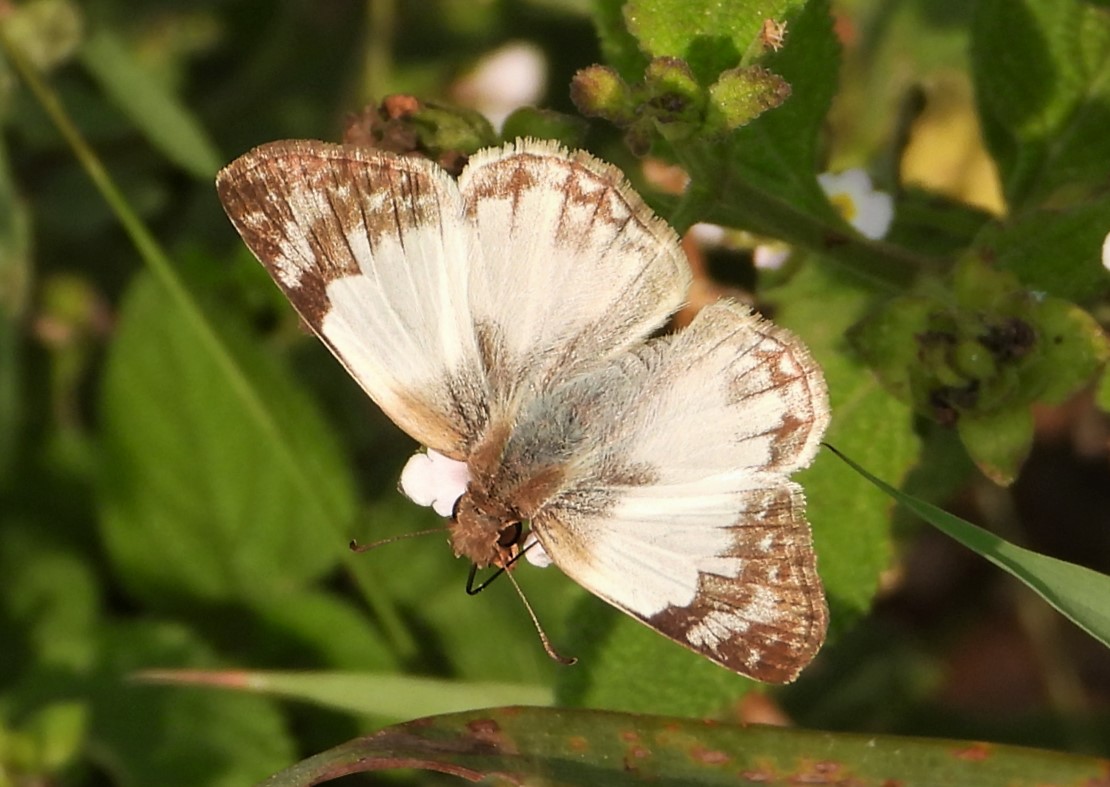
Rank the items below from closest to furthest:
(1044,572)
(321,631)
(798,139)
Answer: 1. (1044,572)
2. (798,139)
3. (321,631)

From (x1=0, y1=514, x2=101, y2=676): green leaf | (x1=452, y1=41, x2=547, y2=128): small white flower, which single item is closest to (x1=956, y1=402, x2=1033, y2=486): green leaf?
(x1=452, y1=41, x2=547, y2=128): small white flower

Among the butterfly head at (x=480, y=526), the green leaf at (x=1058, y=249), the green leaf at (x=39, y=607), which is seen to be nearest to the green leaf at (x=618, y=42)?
the green leaf at (x=1058, y=249)

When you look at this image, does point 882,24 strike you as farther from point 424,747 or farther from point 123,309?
point 424,747

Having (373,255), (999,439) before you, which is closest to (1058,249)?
(999,439)

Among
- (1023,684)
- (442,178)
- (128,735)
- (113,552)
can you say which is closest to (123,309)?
(113,552)

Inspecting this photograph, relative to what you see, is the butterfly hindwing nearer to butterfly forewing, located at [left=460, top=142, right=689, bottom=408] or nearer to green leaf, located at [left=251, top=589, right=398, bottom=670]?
butterfly forewing, located at [left=460, top=142, right=689, bottom=408]

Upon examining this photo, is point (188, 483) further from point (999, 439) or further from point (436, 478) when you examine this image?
point (999, 439)
